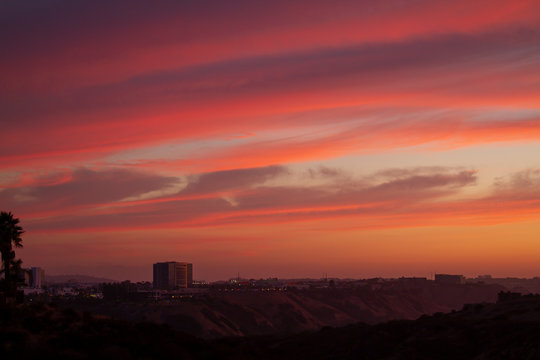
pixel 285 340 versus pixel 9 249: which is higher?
pixel 9 249

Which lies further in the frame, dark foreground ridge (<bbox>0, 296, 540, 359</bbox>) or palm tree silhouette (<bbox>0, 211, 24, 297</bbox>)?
palm tree silhouette (<bbox>0, 211, 24, 297</bbox>)

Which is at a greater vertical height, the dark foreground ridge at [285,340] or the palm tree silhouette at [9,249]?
the palm tree silhouette at [9,249]

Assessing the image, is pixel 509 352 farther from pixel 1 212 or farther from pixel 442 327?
pixel 1 212

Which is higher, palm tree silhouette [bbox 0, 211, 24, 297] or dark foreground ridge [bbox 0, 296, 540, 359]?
palm tree silhouette [bbox 0, 211, 24, 297]

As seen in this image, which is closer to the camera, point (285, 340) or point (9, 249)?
point (9, 249)

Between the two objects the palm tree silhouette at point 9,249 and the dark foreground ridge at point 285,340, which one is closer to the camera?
the dark foreground ridge at point 285,340

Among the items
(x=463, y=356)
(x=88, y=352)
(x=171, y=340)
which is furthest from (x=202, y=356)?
(x=463, y=356)
